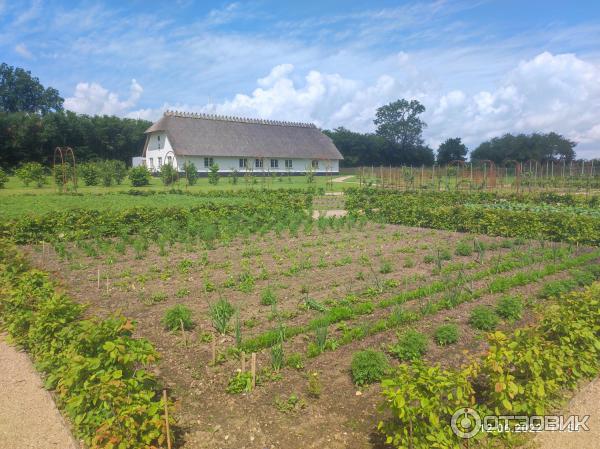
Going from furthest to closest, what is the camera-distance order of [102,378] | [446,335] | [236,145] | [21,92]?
[21,92] < [236,145] < [446,335] < [102,378]

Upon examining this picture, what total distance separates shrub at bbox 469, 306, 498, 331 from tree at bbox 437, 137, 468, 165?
2349 inches

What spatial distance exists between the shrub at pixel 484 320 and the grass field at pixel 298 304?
7 centimetres

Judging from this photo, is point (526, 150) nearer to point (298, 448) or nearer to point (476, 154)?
point (476, 154)

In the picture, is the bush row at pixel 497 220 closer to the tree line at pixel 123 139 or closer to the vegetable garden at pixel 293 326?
the vegetable garden at pixel 293 326

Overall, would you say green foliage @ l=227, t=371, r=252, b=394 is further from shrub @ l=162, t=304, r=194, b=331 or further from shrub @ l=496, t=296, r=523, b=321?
shrub @ l=496, t=296, r=523, b=321

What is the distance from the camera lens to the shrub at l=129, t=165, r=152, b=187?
29.1 metres

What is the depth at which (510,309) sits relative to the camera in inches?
242

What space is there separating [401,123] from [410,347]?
74.4 m

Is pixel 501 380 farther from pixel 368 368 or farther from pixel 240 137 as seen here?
pixel 240 137

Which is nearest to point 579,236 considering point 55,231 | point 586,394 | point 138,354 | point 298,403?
point 586,394

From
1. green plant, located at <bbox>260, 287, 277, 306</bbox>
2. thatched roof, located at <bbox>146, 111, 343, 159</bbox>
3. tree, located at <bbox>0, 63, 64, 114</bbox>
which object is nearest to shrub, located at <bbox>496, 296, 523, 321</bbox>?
green plant, located at <bbox>260, 287, 277, 306</bbox>

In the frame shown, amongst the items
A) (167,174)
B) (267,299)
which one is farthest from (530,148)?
(267,299)

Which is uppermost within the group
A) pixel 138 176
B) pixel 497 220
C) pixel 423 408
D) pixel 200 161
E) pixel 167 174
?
pixel 200 161

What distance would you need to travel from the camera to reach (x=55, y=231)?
11328mm
